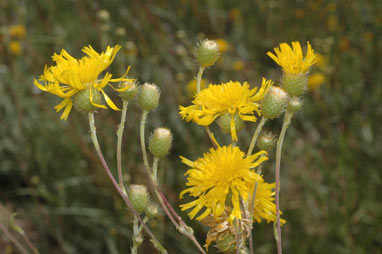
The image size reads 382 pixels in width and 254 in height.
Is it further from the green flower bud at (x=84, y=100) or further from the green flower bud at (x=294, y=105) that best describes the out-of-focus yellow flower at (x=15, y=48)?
the green flower bud at (x=294, y=105)

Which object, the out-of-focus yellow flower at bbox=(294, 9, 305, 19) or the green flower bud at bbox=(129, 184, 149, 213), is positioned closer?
the green flower bud at bbox=(129, 184, 149, 213)

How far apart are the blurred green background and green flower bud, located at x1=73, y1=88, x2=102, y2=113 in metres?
1.54

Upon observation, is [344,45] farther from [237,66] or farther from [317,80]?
[237,66]

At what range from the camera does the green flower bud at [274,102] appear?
1.34m

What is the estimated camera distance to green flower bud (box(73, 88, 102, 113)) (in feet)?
4.61

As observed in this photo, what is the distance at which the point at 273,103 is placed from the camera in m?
1.34

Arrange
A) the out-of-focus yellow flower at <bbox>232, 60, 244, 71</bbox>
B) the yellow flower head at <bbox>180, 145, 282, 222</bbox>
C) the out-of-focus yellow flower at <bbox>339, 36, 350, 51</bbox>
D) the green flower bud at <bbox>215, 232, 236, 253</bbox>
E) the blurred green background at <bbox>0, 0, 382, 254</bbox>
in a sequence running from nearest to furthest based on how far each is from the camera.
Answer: the yellow flower head at <bbox>180, 145, 282, 222</bbox> < the green flower bud at <bbox>215, 232, 236, 253</bbox> < the blurred green background at <bbox>0, 0, 382, 254</bbox> < the out-of-focus yellow flower at <bbox>232, 60, 244, 71</bbox> < the out-of-focus yellow flower at <bbox>339, 36, 350, 51</bbox>

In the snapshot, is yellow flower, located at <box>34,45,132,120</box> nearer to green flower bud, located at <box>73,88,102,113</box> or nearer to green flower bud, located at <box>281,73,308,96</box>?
green flower bud, located at <box>73,88,102,113</box>

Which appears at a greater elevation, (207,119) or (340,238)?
(207,119)

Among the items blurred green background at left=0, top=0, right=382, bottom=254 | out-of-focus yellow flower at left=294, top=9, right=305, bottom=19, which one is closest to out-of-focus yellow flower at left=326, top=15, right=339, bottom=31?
blurred green background at left=0, top=0, right=382, bottom=254

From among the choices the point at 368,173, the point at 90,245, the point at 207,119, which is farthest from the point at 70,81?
the point at 368,173

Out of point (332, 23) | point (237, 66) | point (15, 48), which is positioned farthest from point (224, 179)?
point (332, 23)

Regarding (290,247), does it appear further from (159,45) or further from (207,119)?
(159,45)

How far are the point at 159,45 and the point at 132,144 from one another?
1340 millimetres
